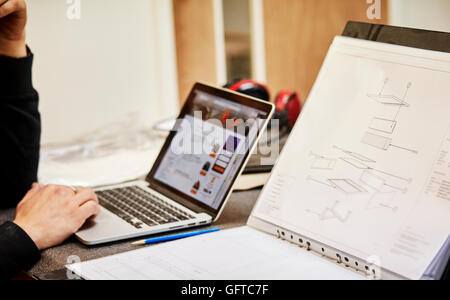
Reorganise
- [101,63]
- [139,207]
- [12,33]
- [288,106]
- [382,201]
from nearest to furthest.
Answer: [382,201] → [139,207] → [12,33] → [288,106] → [101,63]

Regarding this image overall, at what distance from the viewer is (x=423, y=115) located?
644 millimetres

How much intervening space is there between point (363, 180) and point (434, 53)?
176mm

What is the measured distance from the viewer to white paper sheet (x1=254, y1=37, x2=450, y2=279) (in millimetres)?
596

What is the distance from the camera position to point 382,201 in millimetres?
635

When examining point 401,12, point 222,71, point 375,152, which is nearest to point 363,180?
point 375,152

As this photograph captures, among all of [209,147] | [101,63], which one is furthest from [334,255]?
[101,63]

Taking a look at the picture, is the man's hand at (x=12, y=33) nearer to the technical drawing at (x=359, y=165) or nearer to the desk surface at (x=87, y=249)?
the desk surface at (x=87, y=249)

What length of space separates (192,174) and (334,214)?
0.30 meters

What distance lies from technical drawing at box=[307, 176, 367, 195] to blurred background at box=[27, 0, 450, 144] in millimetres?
666

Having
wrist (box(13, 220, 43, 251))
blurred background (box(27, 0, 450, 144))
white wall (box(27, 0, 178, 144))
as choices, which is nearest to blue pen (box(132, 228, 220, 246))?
wrist (box(13, 220, 43, 251))

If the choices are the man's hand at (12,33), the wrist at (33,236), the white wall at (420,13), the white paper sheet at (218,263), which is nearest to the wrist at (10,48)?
the man's hand at (12,33)

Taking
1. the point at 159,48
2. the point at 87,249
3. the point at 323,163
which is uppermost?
the point at 159,48

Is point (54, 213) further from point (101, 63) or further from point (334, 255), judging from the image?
point (101, 63)
